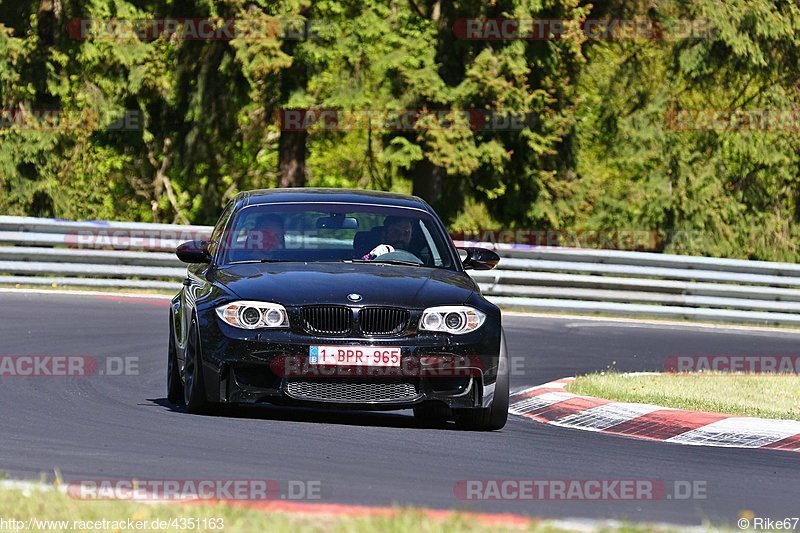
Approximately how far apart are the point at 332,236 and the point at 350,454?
2847mm

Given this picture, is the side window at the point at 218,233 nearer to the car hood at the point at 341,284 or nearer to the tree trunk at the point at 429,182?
the car hood at the point at 341,284

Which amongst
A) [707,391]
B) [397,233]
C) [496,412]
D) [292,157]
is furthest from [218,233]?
[292,157]

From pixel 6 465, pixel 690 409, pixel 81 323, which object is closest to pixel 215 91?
pixel 81 323

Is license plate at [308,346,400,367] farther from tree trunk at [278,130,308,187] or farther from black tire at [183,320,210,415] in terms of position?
tree trunk at [278,130,308,187]

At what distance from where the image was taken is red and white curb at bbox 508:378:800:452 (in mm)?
10555

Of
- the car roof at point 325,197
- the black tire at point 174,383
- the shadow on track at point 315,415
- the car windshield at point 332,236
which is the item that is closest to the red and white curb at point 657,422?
the shadow on track at point 315,415

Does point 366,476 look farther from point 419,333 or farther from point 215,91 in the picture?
point 215,91

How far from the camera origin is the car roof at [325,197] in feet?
37.1

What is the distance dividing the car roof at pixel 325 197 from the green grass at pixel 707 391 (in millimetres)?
2262

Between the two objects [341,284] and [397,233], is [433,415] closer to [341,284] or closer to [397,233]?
[397,233]

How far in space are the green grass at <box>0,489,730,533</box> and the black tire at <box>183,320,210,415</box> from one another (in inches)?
138

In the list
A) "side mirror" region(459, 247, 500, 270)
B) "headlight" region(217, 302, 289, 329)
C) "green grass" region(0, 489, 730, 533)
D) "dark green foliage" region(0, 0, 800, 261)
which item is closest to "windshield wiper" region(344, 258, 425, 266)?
"side mirror" region(459, 247, 500, 270)

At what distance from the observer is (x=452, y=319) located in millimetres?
9836

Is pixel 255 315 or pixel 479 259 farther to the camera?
pixel 479 259
